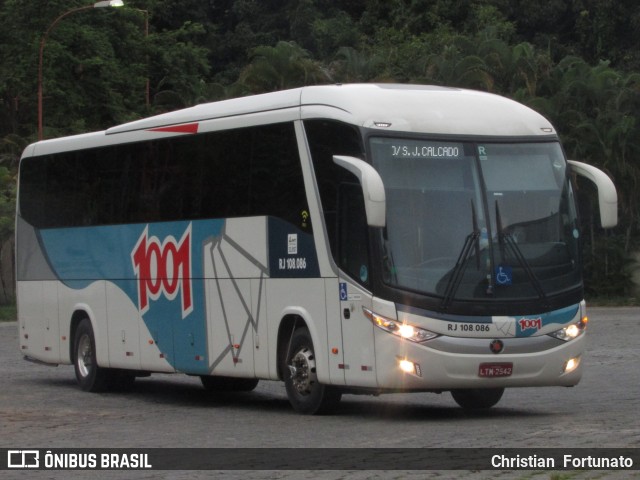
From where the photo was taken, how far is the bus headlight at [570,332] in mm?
14750

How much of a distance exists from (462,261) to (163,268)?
5271mm

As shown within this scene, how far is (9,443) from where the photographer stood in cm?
1278

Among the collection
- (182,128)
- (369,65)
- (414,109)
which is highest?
(369,65)

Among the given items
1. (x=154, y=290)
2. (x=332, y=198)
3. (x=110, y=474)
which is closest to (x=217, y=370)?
(x=154, y=290)

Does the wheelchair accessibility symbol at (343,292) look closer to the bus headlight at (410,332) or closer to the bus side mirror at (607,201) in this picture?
the bus headlight at (410,332)

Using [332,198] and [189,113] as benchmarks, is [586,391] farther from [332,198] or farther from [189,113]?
[189,113]

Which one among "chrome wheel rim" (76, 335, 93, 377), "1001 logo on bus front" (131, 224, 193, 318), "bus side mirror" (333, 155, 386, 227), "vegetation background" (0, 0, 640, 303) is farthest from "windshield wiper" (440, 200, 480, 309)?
"vegetation background" (0, 0, 640, 303)

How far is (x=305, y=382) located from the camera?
15438mm

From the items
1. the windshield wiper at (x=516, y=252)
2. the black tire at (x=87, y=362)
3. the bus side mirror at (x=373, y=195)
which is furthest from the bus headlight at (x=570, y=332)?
the black tire at (x=87, y=362)

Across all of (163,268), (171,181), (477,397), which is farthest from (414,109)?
(163,268)

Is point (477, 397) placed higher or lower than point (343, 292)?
lower

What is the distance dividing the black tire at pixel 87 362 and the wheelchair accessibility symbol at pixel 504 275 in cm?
751

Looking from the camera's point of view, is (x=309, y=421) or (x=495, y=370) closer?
(x=495, y=370)

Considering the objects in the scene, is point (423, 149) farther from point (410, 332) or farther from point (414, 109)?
point (410, 332)
